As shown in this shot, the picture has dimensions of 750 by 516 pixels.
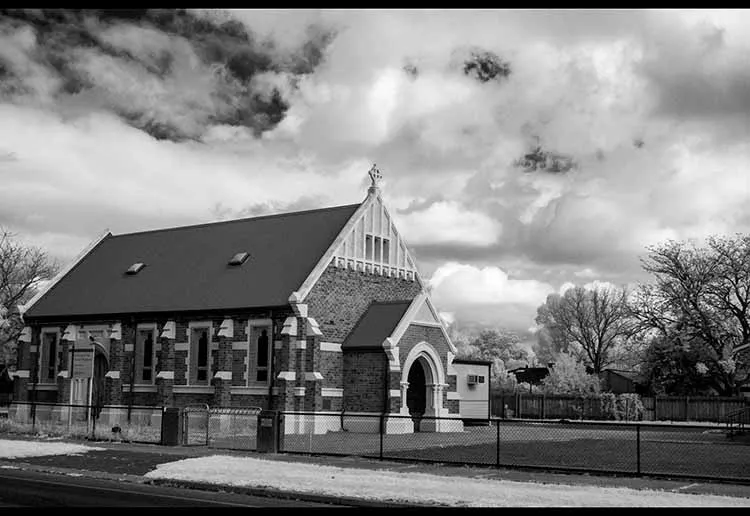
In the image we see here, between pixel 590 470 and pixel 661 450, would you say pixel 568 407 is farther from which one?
pixel 590 470

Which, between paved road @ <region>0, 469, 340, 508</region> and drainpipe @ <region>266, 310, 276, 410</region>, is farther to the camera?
drainpipe @ <region>266, 310, 276, 410</region>

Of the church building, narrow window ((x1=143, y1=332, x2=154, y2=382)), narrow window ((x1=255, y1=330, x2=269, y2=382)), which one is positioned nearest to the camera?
the church building

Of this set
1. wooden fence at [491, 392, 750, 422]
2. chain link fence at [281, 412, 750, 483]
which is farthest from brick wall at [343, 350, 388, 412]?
wooden fence at [491, 392, 750, 422]

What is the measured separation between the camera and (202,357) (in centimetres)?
4322

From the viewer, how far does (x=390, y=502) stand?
1772cm

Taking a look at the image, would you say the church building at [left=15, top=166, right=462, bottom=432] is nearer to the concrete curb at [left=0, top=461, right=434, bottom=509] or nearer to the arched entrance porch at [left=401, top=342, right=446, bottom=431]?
the arched entrance porch at [left=401, top=342, right=446, bottom=431]

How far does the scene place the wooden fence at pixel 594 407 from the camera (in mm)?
63375

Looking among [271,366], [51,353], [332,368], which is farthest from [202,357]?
[51,353]

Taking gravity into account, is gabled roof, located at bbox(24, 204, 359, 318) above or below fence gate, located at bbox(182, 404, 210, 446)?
above

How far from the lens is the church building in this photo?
39625mm

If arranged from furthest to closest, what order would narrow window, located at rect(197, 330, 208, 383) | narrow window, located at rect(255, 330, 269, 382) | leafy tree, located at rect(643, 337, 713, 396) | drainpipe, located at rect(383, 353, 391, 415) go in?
1. leafy tree, located at rect(643, 337, 713, 396)
2. narrow window, located at rect(197, 330, 208, 383)
3. narrow window, located at rect(255, 330, 269, 382)
4. drainpipe, located at rect(383, 353, 391, 415)

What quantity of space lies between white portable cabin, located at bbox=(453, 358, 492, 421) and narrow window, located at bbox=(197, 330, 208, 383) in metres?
15.6

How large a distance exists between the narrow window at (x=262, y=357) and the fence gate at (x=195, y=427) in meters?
3.04
